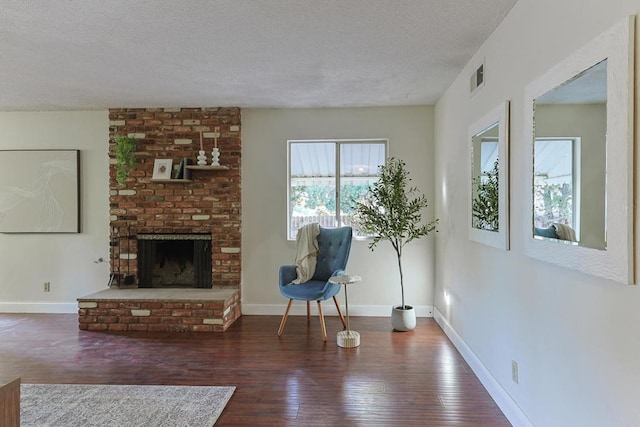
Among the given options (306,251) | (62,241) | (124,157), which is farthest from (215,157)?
(62,241)

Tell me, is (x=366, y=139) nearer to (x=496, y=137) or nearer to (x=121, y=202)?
(x=496, y=137)

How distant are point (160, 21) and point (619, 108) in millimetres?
2455

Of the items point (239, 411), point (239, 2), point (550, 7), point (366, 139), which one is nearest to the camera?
point (550, 7)

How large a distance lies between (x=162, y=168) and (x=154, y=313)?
1.63 m

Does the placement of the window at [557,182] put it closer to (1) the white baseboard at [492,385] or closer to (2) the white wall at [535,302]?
(2) the white wall at [535,302]

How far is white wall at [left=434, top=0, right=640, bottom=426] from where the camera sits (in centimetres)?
135

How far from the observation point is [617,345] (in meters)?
1.33

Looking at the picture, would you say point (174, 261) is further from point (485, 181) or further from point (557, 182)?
point (557, 182)

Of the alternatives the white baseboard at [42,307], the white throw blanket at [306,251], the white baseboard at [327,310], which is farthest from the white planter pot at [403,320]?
the white baseboard at [42,307]

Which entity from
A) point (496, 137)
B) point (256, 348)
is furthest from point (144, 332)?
point (496, 137)

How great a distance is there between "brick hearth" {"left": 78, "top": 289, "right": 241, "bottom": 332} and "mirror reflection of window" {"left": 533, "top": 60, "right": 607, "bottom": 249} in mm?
3099

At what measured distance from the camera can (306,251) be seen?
4.09m

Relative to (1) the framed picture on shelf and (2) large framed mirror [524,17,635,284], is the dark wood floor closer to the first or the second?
(2) large framed mirror [524,17,635,284]

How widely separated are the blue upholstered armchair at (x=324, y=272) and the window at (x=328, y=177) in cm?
37
